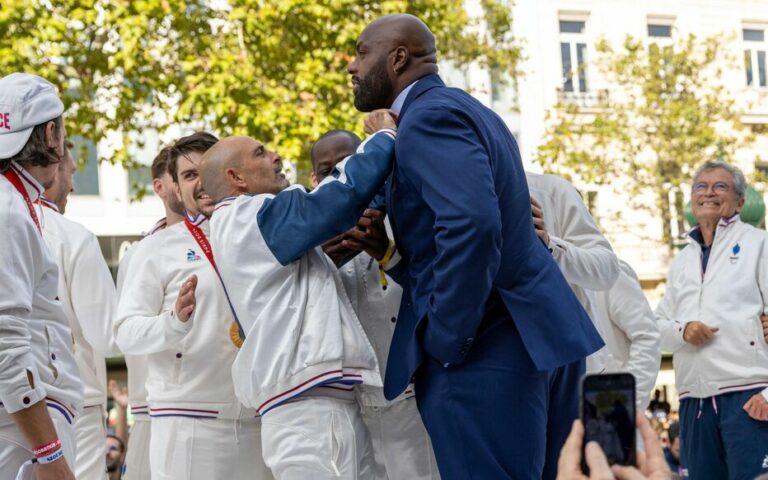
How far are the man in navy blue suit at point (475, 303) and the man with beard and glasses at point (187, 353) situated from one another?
4.18 feet

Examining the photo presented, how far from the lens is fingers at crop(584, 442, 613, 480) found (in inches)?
79.3

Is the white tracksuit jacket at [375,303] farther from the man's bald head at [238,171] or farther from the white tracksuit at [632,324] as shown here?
the white tracksuit at [632,324]

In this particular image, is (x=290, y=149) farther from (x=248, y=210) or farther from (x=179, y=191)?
(x=248, y=210)

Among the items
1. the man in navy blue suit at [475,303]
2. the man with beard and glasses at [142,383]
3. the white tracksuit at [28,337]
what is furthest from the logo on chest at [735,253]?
the white tracksuit at [28,337]

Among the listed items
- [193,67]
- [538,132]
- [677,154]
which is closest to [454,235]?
[193,67]

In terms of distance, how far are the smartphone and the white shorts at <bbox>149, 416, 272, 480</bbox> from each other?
3565mm

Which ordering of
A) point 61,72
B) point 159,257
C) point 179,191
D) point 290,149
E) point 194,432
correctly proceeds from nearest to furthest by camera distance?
1. point 194,432
2. point 159,257
3. point 179,191
4. point 290,149
5. point 61,72

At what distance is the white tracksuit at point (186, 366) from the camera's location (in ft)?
18.5

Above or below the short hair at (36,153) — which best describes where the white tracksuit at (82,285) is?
below

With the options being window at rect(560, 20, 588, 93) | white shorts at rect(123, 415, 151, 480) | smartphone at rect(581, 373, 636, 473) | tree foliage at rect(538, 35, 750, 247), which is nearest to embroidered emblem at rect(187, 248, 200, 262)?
white shorts at rect(123, 415, 151, 480)

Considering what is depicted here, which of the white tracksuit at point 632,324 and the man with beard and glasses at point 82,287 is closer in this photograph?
the man with beard and glasses at point 82,287

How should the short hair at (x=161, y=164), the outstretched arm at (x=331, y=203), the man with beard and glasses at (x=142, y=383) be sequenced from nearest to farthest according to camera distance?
the outstretched arm at (x=331, y=203)
the man with beard and glasses at (x=142, y=383)
the short hair at (x=161, y=164)

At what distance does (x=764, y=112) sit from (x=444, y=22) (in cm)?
1847

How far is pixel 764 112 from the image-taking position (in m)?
35.9
